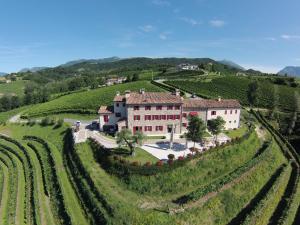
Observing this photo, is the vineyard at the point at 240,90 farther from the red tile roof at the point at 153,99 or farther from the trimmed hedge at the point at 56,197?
the trimmed hedge at the point at 56,197

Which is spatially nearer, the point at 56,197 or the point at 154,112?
the point at 56,197

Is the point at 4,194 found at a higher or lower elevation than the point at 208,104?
lower

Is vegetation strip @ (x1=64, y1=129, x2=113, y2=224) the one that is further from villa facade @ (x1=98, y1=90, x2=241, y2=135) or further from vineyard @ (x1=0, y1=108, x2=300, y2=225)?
villa facade @ (x1=98, y1=90, x2=241, y2=135)

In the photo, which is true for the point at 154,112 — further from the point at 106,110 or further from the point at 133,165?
the point at 133,165

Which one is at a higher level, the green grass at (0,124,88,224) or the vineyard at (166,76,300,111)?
the vineyard at (166,76,300,111)

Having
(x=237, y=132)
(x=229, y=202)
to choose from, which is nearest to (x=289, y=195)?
(x=229, y=202)

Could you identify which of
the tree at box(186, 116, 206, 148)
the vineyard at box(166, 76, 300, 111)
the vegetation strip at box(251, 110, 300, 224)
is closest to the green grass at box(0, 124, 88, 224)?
the tree at box(186, 116, 206, 148)
